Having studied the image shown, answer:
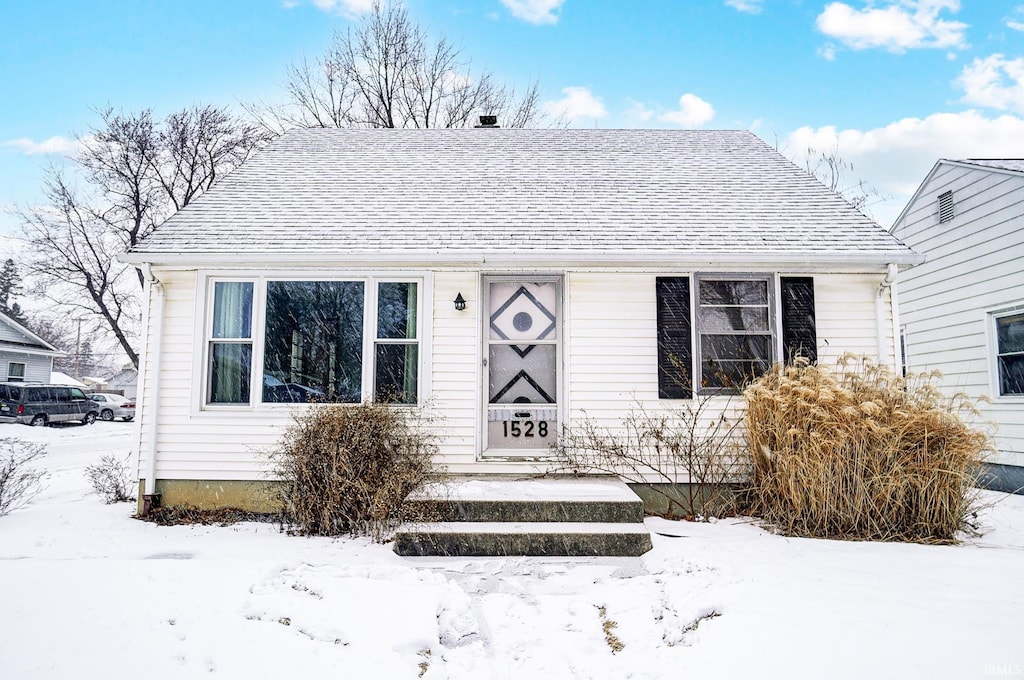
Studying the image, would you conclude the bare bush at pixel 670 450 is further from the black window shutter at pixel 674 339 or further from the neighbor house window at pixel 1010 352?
the neighbor house window at pixel 1010 352

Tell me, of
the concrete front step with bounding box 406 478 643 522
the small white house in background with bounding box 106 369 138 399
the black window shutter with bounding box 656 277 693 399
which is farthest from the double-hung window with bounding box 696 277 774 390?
the small white house in background with bounding box 106 369 138 399

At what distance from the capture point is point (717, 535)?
538 cm

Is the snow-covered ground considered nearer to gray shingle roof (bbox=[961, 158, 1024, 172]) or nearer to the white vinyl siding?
the white vinyl siding

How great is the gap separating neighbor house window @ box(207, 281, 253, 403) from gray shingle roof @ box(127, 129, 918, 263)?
48 cm

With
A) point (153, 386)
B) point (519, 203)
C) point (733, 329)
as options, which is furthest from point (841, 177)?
point (153, 386)

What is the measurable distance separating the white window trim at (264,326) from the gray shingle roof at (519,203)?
0.28 m

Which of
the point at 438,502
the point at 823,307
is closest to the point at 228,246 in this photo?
the point at 438,502

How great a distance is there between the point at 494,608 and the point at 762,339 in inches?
174

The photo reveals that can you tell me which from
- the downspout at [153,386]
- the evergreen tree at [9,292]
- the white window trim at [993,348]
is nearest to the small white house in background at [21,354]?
the evergreen tree at [9,292]

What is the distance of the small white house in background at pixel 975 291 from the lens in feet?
26.2

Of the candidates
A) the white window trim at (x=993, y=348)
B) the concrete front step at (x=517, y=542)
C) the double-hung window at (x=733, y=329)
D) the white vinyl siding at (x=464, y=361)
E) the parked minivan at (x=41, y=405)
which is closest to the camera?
the concrete front step at (x=517, y=542)

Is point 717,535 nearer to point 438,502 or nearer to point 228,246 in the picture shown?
point 438,502

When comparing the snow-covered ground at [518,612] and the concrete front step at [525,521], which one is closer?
the snow-covered ground at [518,612]

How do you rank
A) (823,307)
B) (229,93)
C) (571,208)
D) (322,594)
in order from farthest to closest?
(229,93), (571,208), (823,307), (322,594)
